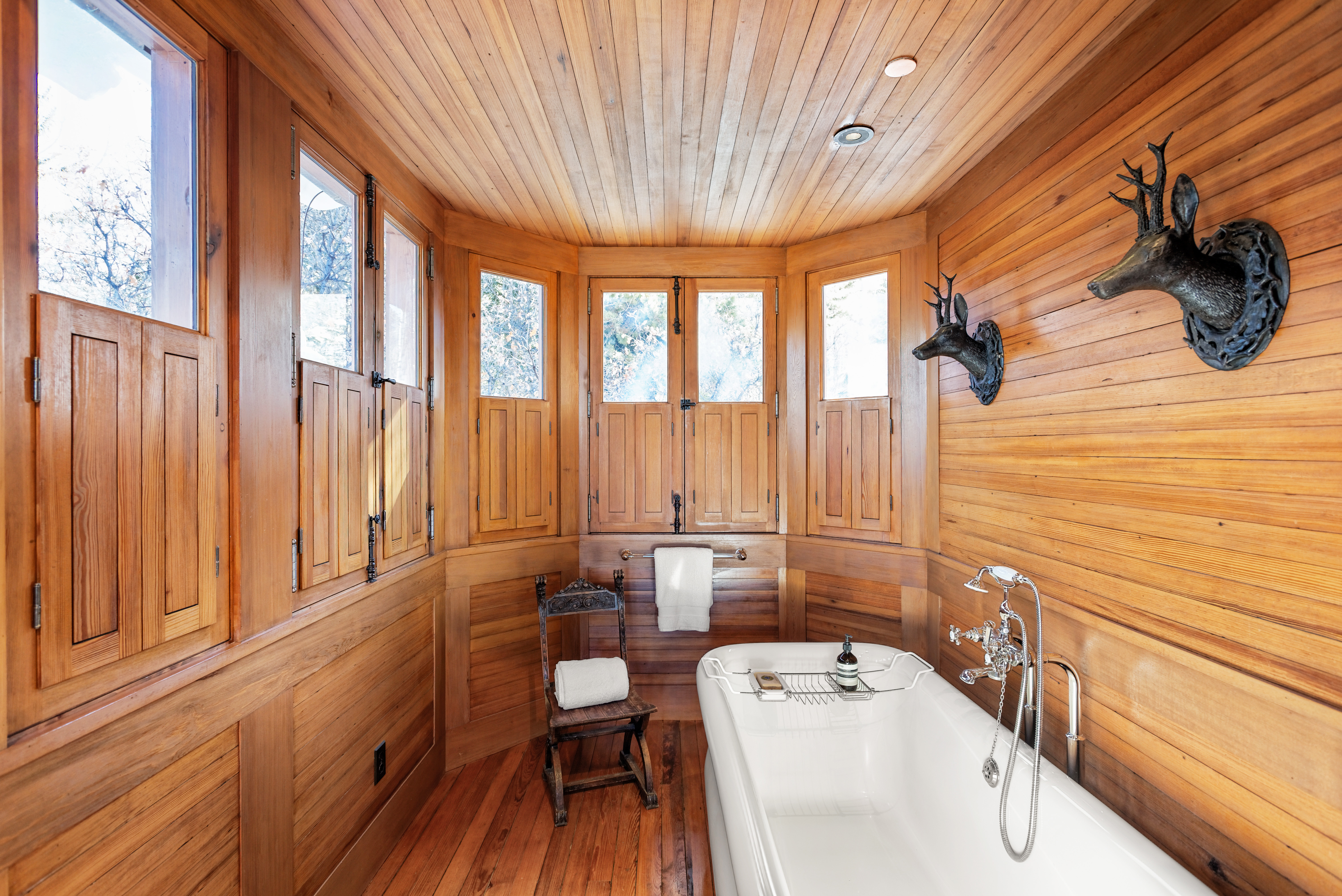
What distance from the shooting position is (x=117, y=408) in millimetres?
1038

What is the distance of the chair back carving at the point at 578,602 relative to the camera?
8.51ft

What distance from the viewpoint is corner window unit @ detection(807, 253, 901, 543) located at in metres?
2.66

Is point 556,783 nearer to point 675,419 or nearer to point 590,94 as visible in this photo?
point 675,419

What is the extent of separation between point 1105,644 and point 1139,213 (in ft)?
3.54

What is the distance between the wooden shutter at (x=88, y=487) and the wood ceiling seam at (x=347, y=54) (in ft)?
2.98

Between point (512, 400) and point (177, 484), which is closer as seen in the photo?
point (177, 484)

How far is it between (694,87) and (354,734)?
2.26 metres

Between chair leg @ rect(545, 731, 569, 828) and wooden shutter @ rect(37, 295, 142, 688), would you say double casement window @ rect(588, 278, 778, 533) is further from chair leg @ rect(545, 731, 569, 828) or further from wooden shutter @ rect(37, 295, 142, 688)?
wooden shutter @ rect(37, 295, 142, 688)

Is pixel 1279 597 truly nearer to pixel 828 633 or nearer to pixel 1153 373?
pixel 1153 373

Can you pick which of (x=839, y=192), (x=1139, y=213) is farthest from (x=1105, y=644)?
(x=839, y=192)

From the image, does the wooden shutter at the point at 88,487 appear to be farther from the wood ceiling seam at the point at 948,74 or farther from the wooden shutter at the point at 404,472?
the wood ceiling seam at the point at 948,74

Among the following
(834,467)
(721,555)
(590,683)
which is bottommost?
(590,683)

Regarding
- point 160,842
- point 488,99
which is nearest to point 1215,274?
point 488,99

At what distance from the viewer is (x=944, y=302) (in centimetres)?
219
